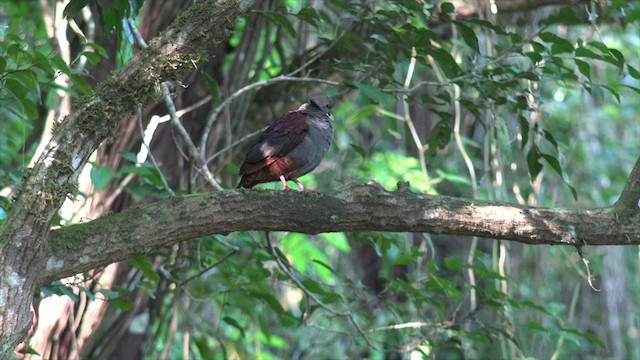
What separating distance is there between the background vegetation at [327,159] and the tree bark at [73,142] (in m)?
0.14

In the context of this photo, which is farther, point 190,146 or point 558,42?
point 190,146

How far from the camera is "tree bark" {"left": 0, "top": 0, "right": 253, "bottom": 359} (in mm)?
2209

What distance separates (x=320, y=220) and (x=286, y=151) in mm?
838

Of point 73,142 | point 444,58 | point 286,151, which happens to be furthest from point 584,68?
point 73,142

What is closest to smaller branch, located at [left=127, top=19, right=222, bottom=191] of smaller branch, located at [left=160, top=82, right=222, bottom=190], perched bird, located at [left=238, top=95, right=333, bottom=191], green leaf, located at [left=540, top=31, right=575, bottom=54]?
smaller branch, located at [left=160, top=82, right=222, bottom=190]

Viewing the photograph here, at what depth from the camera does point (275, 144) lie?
10.9 ft

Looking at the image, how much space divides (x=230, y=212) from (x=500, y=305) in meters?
1.49

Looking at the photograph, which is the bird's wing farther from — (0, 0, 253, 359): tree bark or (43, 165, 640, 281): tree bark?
(0, 0, 253, 359): tree bark

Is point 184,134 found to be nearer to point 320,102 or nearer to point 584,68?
point 320,102

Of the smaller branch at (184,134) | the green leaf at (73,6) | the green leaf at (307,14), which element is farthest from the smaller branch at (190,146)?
the green leaf at (307,14)

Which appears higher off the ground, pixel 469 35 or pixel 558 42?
pixel 469 35

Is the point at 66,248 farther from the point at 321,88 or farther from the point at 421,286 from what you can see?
the point at 321,88

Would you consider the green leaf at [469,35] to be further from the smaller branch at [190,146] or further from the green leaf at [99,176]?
the green leaf at [99,176]

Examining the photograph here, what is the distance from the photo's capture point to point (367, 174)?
18.3 feet
